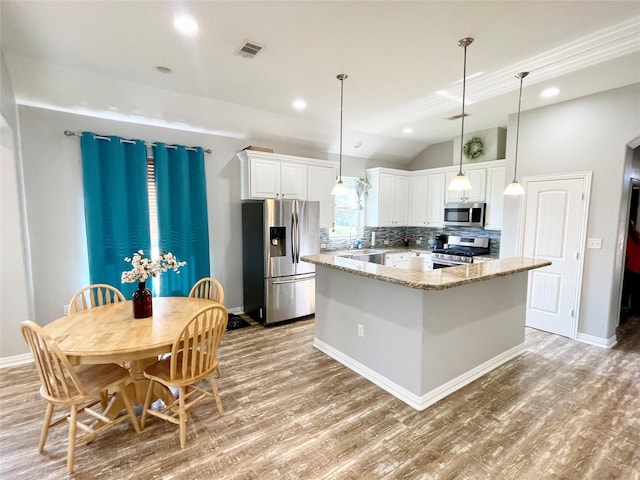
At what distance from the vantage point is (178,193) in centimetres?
404

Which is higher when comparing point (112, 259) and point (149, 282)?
point (112, 259)

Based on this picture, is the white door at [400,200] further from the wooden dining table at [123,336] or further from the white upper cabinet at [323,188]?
the wooden dining table at [123,336]

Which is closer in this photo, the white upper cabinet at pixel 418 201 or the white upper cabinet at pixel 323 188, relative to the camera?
the white upper cabinet at pixel 323 188

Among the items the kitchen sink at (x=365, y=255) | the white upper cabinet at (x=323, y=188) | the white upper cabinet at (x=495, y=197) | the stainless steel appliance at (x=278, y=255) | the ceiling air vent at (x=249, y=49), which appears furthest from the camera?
the kitchen sink at (x=365, y=255)

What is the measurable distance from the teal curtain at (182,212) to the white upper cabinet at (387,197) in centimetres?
307

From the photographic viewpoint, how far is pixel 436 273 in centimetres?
255

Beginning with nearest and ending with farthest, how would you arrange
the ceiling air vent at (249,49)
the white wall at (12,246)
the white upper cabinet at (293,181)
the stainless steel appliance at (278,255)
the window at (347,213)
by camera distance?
the ceiling air vent at (249,49) < the white wall at (12,246) < the stainless steel appliance at (278,255) < the white upper cabinet at (293,181) < the window at (347,213)

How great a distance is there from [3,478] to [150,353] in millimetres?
1030

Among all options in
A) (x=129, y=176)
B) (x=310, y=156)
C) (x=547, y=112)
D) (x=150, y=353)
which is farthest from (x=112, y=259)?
(x=547, y=112)

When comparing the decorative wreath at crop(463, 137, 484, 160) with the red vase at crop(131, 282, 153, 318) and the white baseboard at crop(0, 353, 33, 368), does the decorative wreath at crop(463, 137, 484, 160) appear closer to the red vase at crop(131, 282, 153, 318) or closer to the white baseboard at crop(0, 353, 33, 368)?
the red vase at crop(131, 282, 153, 318)

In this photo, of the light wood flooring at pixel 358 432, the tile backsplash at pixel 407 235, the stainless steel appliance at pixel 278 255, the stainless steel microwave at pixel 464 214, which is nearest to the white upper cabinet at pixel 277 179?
the stainless steel appliance at pixel 278 255

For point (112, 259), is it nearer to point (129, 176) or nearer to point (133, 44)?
point (129, 176)

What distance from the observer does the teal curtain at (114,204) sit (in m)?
3.48

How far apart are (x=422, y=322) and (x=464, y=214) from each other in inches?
136
